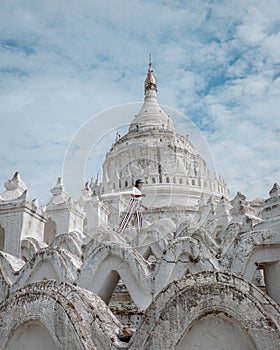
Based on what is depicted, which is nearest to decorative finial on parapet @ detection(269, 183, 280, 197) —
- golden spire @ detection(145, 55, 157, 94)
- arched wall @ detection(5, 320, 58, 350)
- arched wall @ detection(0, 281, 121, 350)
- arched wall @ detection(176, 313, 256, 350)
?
arched wall @ detection(0, 281, 121, 350)

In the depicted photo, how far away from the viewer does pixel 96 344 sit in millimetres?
3773

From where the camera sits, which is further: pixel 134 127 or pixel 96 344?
pixel 134 127

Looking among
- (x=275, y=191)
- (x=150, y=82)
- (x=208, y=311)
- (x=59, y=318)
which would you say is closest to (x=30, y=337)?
(x=59, y=318)

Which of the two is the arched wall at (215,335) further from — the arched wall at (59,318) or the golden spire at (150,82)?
the golden spire at (150,82)

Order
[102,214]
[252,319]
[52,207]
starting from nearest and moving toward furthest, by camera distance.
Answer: [252,319], [52,207], [102,214]

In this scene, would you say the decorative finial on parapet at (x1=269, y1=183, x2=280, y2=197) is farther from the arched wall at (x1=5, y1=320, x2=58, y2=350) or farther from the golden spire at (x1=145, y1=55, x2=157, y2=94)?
the golden spire at (x1=145, y1=55, x2=157, y2=94)

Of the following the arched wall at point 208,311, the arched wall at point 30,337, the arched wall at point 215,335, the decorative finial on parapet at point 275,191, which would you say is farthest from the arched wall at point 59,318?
the decorative finial on parapet at point 275,191

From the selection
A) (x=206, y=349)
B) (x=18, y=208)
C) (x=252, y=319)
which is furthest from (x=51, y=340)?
(x=18, y=208)

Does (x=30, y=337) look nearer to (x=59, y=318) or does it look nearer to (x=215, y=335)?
(x=59, y=318)

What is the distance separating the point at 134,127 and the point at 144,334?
4856 centimetres

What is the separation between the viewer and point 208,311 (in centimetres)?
335

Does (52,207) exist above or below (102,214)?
below

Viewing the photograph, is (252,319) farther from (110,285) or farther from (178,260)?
(110,285)

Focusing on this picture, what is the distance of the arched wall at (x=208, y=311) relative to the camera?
313 cm
